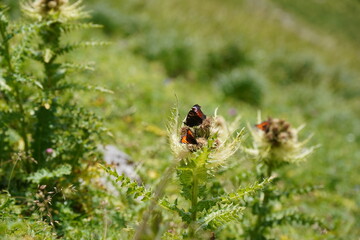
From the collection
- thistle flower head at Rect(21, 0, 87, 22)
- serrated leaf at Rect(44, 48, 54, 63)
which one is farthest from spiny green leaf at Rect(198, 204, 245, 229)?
thistle flower head at Rect(21, 0, 87, 22)

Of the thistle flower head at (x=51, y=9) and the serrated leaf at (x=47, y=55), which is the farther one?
the thistle flower head at (x=51, y=9)

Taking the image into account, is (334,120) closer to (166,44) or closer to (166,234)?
(166,44)

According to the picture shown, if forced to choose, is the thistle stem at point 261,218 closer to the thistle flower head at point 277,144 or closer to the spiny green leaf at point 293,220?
the spiny green leaf at point 293,220

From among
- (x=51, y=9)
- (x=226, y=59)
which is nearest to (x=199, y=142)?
(x=51, y=9)

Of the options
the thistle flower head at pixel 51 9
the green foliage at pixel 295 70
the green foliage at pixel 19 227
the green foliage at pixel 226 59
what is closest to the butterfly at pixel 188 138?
the green foliage at pixel 19 227

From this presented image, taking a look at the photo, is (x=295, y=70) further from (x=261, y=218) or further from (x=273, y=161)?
(x=261, y=218)

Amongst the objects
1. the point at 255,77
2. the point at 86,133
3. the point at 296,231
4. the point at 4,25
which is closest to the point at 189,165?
the point at 86,133

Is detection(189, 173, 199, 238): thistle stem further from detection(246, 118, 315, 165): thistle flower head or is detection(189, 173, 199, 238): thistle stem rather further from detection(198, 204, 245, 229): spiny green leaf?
detection(246, 118, 315, 165): thistle flower head

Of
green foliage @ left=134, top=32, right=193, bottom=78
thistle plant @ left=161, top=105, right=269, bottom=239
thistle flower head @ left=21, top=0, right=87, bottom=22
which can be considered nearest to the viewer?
thistle plant @ left=161, top=105, right=269, bottom=239
